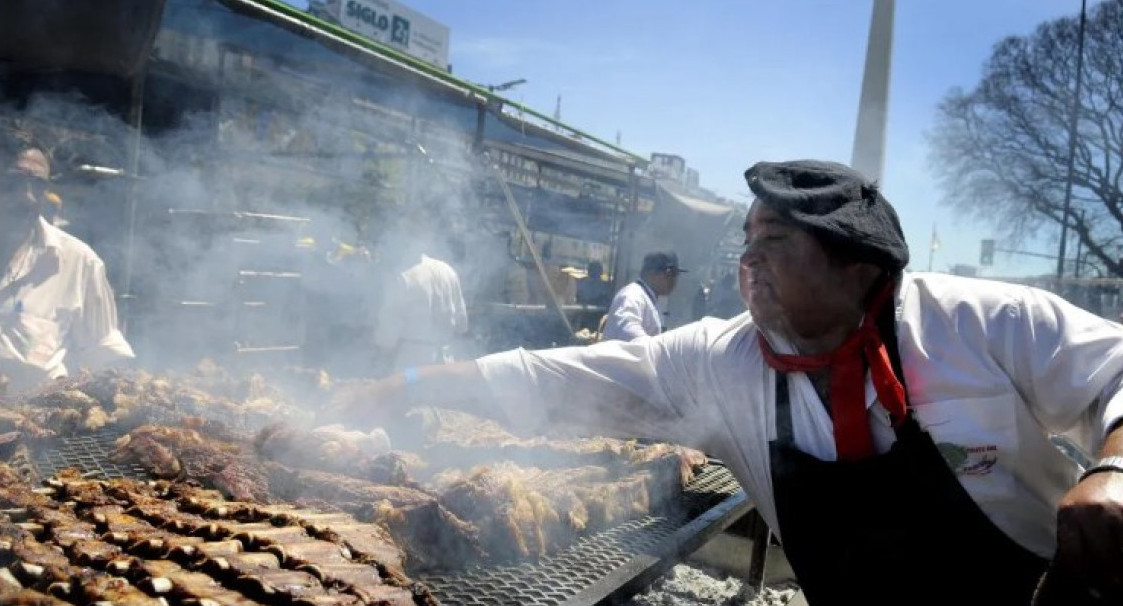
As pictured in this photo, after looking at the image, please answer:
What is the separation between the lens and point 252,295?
22.2 feet

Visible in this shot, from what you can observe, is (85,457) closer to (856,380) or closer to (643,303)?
(856,380)

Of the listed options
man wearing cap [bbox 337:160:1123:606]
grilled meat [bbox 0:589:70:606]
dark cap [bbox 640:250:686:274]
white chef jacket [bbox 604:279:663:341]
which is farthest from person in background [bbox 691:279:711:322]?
grilled meat [bbox 0:589:70:606]

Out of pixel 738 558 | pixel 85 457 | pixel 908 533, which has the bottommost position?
pixel 738 558

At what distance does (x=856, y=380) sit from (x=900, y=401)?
0.15 m

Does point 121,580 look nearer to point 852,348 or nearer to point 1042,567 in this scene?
point 852,348

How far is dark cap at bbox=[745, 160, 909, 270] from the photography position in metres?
2.24

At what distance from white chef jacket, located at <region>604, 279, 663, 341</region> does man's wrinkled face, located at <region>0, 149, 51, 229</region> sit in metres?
4.89

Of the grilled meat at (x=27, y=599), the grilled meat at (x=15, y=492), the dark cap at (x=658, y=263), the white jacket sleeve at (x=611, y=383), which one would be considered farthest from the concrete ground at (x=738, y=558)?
the grilled meat at (x=27, y=599)

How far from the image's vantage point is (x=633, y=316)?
24.2ft

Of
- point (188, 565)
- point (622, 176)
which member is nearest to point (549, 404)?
point (188, 565)

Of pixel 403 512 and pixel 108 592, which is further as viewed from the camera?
pixel 403 512

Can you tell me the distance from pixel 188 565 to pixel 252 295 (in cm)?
534

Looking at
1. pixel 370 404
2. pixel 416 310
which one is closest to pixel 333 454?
pixel 370 404

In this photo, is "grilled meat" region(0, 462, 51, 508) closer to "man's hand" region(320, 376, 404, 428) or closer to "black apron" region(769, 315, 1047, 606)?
"man's hand" region(320, 376, 404, 428)
